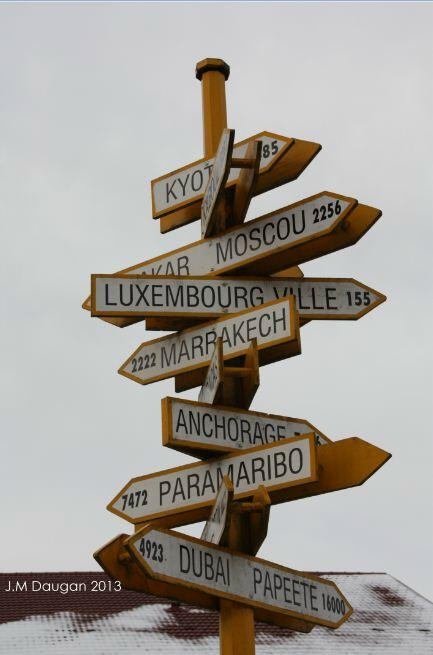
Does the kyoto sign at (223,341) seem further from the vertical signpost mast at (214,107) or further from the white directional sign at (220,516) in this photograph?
the white directional sign at (220,516)

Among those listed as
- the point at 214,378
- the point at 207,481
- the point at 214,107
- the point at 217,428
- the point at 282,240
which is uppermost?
the point at 214,107

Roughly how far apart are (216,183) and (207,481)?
165cm

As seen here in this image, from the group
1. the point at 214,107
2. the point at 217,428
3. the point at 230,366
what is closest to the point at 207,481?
the point at 217,428

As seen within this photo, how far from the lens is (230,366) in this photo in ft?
22.3

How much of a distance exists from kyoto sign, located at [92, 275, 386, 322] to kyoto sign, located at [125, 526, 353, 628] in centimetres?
145

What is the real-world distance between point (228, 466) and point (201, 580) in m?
0.70

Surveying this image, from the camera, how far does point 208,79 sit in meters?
7.52

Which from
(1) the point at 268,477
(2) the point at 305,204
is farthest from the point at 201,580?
(2) the point at 305,204

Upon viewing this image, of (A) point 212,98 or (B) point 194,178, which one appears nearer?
(B) point 194,178

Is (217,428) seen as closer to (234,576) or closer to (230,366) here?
(230,366)

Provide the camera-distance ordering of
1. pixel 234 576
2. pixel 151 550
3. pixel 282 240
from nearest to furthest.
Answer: pixel 151 550 < pixel 234 576 < pixel 282 240

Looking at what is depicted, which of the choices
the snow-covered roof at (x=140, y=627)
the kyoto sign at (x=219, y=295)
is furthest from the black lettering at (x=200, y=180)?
the snow-covered roof at (x=140, y=627)

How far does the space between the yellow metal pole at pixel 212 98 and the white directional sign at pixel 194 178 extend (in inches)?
5.8

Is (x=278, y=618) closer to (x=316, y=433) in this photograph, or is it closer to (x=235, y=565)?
(x=235, y=565)
